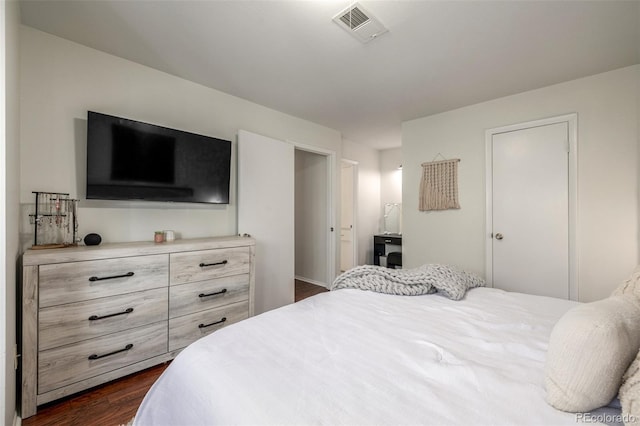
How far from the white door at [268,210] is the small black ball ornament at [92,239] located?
1.20 metres

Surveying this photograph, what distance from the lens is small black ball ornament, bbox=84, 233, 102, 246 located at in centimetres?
192

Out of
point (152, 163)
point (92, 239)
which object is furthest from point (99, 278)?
point (152, 163)

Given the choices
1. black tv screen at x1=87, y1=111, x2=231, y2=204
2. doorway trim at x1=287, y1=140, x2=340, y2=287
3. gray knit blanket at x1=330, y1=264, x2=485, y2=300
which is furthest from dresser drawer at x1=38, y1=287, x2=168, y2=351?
doorway trim at x1=287, y1=140, x2=340, y2=287

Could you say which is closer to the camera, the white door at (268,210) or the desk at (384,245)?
the white door at (268,210)

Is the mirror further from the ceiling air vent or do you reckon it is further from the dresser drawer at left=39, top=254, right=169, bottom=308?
the dresser drawer at left=39, top=254, right=169, bottom=308

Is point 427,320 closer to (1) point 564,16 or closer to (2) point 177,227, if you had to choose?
(1) point 564,16

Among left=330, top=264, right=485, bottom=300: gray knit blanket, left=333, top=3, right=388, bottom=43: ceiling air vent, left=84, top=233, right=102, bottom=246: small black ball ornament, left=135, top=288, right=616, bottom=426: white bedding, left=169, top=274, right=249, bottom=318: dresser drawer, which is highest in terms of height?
left=333, top=3, right=388, bottom=43: ceiling air vent

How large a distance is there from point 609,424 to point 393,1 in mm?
2031

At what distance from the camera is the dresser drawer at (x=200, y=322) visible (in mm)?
2043

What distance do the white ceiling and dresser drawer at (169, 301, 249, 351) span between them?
6.90ft

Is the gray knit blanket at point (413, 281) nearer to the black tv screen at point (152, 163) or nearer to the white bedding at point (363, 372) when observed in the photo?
the white bedding at point (363, 372)

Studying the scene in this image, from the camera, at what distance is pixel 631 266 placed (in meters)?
2.29

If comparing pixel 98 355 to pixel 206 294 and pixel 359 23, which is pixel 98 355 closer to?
pixel 206 294

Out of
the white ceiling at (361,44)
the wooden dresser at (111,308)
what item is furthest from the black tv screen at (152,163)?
the white ceiling at (361,44)
